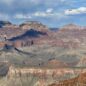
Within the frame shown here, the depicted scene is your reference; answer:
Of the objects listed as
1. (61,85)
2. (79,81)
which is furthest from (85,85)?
(61,85)

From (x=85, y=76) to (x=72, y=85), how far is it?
5.24 m

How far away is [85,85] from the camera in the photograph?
120250mm

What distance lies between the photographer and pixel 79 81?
126 metres

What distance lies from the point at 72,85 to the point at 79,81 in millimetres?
2727

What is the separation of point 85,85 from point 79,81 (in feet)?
18.0

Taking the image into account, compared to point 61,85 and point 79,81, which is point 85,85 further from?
point 61,85

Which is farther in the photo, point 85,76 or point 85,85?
point 85,76

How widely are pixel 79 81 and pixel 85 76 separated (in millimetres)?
4592

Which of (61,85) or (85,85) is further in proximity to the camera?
(61,85)

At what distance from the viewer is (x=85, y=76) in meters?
130

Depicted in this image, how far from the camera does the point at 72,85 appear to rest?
417 feet

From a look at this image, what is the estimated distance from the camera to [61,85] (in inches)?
5236
